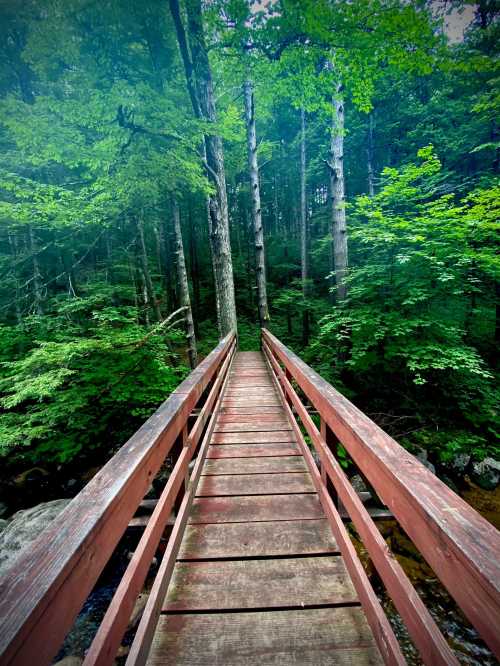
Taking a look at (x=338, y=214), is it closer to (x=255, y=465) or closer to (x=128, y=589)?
(x=255, y=465)

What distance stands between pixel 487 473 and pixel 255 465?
589 centimetres

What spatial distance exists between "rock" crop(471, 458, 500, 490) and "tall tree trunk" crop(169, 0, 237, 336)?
21.7 feet

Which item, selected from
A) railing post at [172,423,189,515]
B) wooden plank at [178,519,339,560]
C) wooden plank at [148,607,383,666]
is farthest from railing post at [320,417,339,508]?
railing post at [172,423,189,515]

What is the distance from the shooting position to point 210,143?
24.1ft

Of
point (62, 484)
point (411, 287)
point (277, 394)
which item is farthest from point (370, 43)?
point (62, 484)

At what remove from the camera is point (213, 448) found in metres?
3.20

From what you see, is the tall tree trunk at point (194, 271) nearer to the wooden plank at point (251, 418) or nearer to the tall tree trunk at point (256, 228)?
the tall tree trunk at point (256, 228)

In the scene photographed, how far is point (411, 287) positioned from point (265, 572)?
5.80 m

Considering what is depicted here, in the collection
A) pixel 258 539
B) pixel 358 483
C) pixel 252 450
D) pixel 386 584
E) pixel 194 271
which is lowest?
pixel 358 483

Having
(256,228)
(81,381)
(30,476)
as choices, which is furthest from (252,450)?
(256,228)

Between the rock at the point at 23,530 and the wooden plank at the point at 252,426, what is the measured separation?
2.51m

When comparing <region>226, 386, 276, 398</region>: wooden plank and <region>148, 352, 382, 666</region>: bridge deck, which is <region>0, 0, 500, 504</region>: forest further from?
<region>148, 352, 382, 666</region>: bridge deck

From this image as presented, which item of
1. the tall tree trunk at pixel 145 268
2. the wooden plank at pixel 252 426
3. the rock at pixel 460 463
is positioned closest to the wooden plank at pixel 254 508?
the wooden plank at pixel 252 426

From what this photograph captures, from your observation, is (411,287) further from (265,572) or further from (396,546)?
(265,572)
